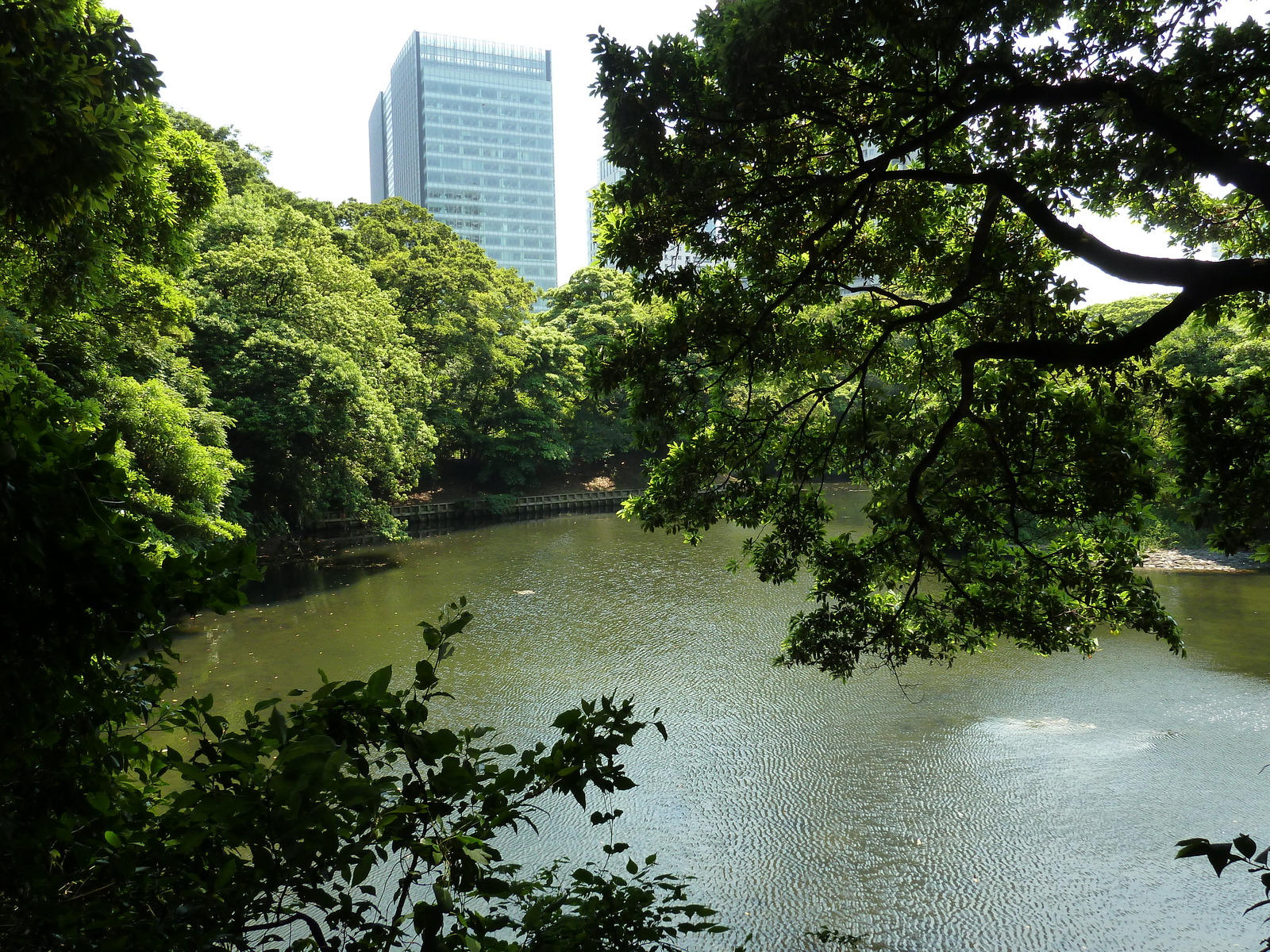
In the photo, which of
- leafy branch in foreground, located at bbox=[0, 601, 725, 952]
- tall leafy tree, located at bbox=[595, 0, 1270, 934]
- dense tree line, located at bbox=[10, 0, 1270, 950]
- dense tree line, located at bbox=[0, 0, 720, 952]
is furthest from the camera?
tall leafy tree, located at bbox=[595, 0, 1270, 934]

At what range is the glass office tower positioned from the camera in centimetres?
7269

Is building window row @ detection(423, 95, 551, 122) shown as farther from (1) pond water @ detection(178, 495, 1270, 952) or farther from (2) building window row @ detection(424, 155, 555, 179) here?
(1) pond water @ detection(178, 495, 1270, 952)

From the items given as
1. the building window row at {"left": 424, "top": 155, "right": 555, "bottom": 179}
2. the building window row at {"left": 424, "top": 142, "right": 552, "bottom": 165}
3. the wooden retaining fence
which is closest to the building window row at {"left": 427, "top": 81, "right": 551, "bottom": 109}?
the building window row at {"left": 424, "top": 142, "right": 552, "bottom": 165}

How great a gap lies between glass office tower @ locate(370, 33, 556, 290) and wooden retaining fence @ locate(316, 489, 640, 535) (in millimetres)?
51303

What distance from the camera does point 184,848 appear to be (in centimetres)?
106

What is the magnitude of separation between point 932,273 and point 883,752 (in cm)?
474

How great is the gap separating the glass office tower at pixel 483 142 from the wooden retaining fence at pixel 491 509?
51303 millimetres

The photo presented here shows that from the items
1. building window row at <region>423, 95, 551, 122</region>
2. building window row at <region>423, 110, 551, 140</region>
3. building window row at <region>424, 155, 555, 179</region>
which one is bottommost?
building window row at <region>424, 155, 555, 179</region>

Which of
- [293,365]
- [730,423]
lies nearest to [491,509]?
[293,365]

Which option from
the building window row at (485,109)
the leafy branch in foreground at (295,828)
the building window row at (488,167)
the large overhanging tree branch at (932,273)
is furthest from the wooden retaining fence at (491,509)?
the building window row at (485,109)

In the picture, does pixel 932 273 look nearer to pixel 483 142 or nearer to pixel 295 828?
pixel 295 828

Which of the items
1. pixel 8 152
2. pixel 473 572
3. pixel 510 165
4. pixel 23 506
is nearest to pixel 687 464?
pixel 8 152

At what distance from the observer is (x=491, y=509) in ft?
79.6

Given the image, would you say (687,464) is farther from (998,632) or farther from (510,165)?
(510,165)
